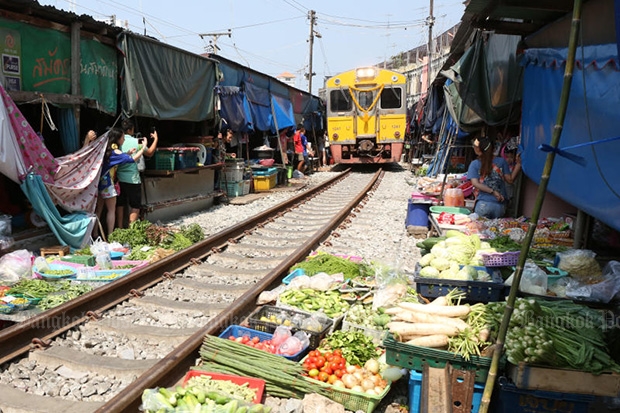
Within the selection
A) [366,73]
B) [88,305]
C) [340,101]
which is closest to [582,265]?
[88,305]

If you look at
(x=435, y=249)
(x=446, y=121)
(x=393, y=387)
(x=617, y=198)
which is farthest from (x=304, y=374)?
(x=446, y=121)

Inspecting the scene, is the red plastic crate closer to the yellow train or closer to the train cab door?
the yellow train

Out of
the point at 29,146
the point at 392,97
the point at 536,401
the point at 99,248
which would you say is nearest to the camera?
the point at 536,401

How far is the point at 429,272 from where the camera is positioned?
15.4 ft

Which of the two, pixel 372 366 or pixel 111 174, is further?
pixel 111 174

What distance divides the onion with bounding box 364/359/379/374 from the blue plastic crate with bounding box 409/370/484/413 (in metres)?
0.39

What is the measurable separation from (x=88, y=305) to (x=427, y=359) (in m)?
3.52

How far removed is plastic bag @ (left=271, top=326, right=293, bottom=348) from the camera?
13.3ft

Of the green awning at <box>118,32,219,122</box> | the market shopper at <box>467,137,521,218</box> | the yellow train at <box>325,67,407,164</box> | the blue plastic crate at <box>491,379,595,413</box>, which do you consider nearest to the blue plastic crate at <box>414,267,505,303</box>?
the blue plastic crate at <box>491,379,595,413</box>

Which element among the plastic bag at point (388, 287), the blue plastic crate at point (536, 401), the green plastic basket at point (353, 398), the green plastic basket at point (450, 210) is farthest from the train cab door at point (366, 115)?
the blue plastic crate at point (536, 401)

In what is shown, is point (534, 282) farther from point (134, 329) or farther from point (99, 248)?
point (99, 248)

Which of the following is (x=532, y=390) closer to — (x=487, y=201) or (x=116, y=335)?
(x=116, y=335)

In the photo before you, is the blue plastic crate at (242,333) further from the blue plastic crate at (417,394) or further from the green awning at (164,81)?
the green awning at (164,81)

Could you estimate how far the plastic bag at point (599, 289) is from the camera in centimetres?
404
